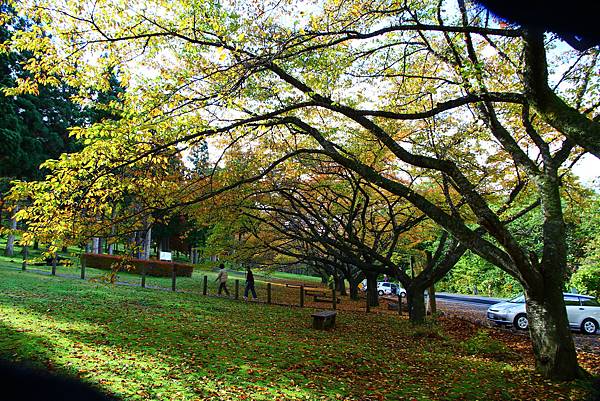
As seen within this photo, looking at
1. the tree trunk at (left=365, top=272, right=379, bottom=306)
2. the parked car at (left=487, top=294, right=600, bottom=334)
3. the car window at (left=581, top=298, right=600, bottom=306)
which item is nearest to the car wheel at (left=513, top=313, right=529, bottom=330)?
the parked car at (left=487, top=294, right=600, bottom=334)

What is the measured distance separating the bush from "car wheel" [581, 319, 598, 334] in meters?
6.23

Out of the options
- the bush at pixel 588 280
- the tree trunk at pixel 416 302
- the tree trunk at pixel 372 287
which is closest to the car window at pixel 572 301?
the tree trunk at pixel 416 302

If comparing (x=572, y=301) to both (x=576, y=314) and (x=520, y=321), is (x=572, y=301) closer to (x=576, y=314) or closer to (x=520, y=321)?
(x=576, y=314)

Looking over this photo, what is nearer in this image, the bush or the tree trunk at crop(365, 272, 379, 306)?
the tree trunk at crop(365, 272, 379, 306)

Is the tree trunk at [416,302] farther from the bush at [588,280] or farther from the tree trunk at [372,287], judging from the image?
the bush at [588,280]

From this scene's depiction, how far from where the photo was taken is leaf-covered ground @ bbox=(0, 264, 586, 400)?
208 inches

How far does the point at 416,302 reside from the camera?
12773 millimetres

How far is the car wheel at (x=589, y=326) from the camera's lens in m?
14.6

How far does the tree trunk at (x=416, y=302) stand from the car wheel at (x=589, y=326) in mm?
6712

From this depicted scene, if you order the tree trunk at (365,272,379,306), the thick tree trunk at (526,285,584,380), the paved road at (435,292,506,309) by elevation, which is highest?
the thick tree trunk at (526,285,584,380)

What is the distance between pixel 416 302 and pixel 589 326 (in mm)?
7216

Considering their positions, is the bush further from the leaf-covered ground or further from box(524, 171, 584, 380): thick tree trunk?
box(524, 171, 584, 380): thick tree trunk

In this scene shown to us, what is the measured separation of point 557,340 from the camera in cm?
632

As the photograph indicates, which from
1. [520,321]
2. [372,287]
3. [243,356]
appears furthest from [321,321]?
[520,321]
